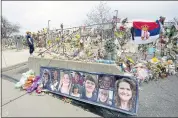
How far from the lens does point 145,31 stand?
706cm

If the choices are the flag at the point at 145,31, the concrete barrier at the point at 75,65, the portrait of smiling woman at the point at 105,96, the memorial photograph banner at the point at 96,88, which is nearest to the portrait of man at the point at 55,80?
the memorial photograph banner at the point at 96,88

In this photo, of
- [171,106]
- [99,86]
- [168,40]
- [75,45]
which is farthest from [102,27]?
[171,106]

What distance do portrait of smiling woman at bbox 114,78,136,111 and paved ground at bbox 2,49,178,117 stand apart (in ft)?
1.27

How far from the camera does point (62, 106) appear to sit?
429 centimetres

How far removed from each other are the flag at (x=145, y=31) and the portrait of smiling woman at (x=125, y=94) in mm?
3990

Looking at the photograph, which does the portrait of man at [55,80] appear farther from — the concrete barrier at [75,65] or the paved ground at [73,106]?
the concrete barrier at [75,65]

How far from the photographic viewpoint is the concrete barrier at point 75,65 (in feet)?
15.2

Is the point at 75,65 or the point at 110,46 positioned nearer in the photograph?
the point at 75,65

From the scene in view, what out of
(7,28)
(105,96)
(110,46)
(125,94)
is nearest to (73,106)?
(105,96)

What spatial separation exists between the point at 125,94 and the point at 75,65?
231 cm

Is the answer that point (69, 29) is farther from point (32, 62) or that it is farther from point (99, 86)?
point (99, 86)

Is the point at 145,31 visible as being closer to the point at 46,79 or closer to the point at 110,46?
the point at 110,46

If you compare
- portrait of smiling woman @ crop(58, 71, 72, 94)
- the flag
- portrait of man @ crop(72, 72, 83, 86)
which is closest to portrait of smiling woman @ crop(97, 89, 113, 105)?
portrait of man @ crop(72, 72, 83, 86)

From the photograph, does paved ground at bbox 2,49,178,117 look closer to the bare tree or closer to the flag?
the flag
